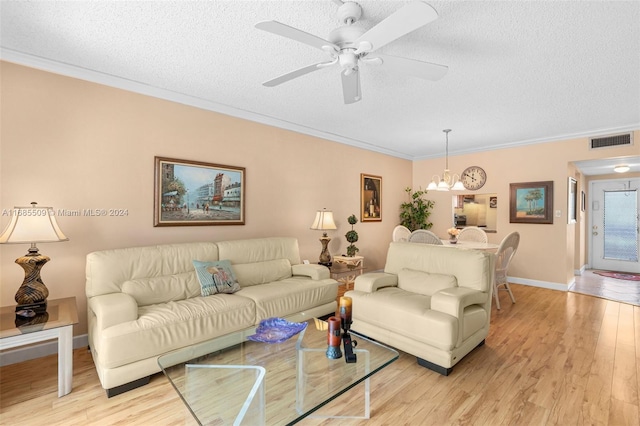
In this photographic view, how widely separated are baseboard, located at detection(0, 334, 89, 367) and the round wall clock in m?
6.31

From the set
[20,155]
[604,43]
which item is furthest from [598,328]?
[20,155]

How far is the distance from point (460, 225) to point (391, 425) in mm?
5119

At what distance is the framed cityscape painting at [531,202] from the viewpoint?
4991 mm

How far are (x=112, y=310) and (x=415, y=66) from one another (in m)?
2.72

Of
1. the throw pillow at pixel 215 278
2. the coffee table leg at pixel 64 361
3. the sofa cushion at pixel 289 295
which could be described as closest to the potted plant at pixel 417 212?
the sofa cushion at pixel 289 295

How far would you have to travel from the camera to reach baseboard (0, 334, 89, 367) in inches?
96.5

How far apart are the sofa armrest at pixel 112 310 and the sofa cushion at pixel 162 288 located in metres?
0.28

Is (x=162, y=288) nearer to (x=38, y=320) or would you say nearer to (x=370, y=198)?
(x=38, y=320)

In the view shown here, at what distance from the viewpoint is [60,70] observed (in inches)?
105

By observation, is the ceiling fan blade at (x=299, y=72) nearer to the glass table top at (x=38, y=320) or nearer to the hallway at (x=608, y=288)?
the glass table top at (x=38, y=320)

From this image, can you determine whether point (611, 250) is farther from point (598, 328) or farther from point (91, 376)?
point (91, 376)

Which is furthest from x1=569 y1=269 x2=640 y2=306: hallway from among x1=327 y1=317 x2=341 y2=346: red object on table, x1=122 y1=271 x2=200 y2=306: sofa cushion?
x1=122 y1=271 x2=200 y2=306: sofa cushion

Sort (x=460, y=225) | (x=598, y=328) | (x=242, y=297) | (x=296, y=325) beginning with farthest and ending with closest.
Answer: (x=460, y=225)
(x=598, y=328)
(x=242, y=297)
(x=296, y=325)

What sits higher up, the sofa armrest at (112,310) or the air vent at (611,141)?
the air vent at (611,141)
